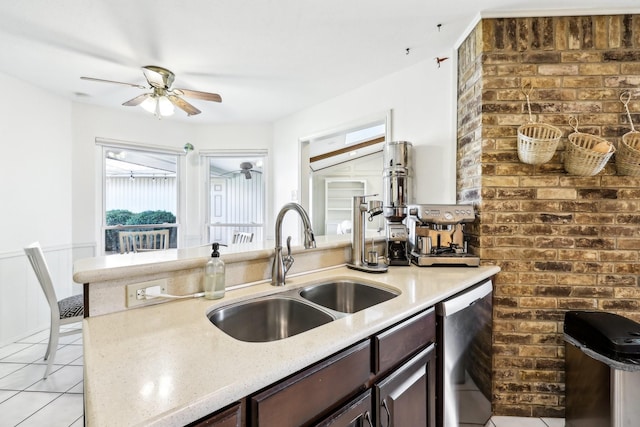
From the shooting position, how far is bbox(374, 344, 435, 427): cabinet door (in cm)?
96

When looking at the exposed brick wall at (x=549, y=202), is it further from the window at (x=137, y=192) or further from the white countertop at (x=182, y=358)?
the window at (x=137, y=192)

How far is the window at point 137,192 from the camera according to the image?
12.3 feet

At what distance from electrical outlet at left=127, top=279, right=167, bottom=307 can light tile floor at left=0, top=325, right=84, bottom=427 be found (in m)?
1.22

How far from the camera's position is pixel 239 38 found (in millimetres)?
2082

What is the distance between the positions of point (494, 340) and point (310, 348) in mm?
1472

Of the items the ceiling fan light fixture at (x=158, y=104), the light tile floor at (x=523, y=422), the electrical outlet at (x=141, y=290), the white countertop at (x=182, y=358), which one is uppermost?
the ceiling fan light fixture at (x=158, y=104)

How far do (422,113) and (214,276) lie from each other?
2064mm

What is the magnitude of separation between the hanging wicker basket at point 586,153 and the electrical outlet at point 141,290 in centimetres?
207

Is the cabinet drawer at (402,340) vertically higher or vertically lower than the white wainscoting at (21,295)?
higher

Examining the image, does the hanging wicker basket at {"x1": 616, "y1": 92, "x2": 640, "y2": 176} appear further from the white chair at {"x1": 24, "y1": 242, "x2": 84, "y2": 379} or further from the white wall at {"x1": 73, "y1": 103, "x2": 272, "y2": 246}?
Answer: the white wall at {"x1": 73, "y1": 103, "x2": 272, "y2": 246}

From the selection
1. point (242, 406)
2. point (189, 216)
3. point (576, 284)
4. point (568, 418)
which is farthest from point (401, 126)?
point (189, 216)

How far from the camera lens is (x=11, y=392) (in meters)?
1.88

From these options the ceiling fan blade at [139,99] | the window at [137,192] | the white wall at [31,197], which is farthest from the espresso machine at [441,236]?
the white wall at [31,197]

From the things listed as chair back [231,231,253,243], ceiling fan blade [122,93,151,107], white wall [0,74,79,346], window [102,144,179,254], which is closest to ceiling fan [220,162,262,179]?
window [102,144,179,254]
